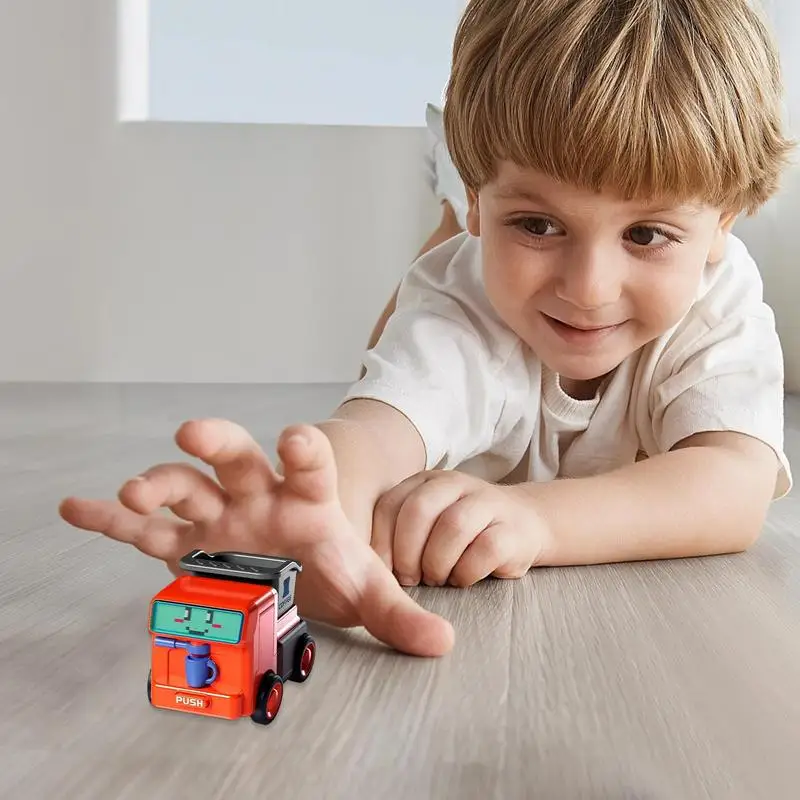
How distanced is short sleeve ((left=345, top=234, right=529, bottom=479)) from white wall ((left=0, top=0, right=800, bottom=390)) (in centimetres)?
163

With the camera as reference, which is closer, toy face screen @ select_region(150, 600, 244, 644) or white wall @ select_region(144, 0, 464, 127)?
toy face screen @ select_region(150, 600, 244, 644)

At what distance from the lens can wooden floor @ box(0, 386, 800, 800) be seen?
1.28 feet

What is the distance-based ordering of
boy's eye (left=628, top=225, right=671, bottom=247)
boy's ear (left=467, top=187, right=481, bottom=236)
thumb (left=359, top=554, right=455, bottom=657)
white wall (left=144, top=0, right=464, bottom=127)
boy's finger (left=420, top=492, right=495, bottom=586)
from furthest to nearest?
white wall (left=144, top=0, right=464, bottom=127), boy's ear (left=467, top=187, right=481, bottom=236), boy's eye (left=628, top=225, right=671, bottom=247), boy's finger (left=420, top=492, right=495, bottom=586), thumb (left=359, top=554, right=455, bottom=657)

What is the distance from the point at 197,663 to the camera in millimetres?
419

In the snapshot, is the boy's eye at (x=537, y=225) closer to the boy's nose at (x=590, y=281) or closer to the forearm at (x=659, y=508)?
the boy's nose at (x=590, y=281)

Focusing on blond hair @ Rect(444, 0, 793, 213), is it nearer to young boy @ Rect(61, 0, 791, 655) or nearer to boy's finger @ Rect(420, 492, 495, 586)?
young boy @ Rect(61, 0, 791, 655)

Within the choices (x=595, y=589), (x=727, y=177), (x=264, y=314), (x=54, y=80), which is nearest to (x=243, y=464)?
(x=595, y=589)

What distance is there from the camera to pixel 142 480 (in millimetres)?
453

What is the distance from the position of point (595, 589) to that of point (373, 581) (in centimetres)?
20

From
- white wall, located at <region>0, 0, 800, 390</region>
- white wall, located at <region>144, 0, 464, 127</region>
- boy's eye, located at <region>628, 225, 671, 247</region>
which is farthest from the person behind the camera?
white wall, located at <region>144, 0, 464, 127</region>

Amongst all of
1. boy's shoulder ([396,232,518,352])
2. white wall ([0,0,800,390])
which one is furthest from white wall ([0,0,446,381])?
boy's shoulder ([396,232,518,352])

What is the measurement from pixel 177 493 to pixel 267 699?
4.3 inches

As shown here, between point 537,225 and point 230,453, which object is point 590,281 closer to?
point 537,225

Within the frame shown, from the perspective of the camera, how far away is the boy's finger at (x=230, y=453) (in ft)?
1.49
